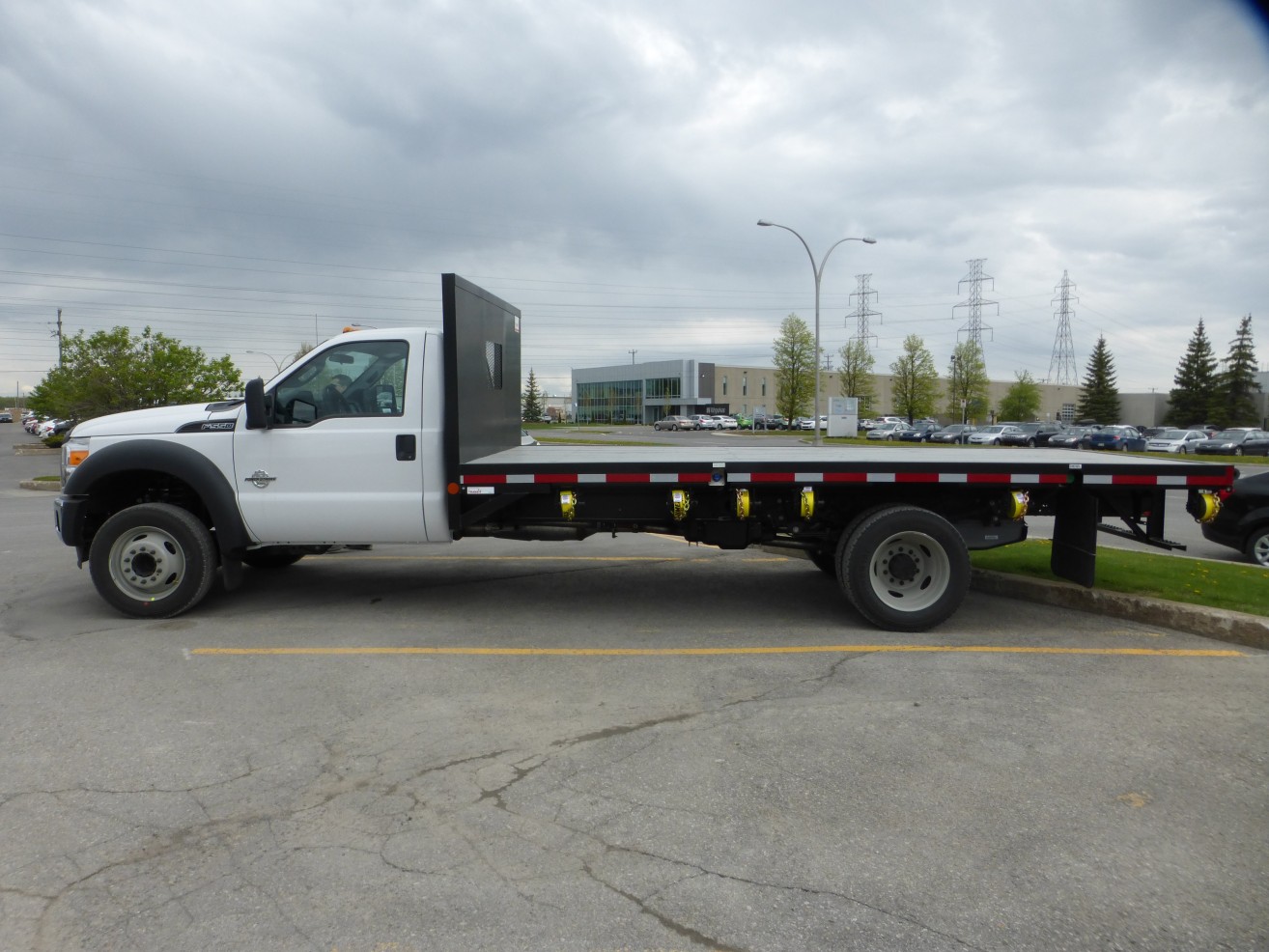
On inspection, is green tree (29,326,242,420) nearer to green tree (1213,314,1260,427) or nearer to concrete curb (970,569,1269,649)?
concrete curb (970,569,1269,649)

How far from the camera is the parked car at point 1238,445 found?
4591cm

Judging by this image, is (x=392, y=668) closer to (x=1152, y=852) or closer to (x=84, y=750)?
(x=84, y=750)

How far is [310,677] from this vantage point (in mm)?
5488

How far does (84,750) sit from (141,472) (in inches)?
132

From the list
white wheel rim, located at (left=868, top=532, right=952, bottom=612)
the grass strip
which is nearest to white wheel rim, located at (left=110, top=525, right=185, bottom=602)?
white wheel rim, located at (left=868, top=532, right=952, bottom=612)

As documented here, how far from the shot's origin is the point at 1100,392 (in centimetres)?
8906

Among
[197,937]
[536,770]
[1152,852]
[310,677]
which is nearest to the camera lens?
[197,937]

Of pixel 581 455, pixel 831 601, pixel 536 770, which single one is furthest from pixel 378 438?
pixel 831 601

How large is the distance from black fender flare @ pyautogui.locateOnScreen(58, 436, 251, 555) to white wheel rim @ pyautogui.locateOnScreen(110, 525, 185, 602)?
42 centimetres

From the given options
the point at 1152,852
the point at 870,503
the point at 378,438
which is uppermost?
the point at 378,438

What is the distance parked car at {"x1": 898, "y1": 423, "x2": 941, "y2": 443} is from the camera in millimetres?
59219

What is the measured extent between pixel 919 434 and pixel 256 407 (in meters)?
59.1

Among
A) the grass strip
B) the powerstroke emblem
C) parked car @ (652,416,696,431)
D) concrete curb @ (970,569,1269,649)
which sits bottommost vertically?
concrete curb @ (970,569,1269,649)

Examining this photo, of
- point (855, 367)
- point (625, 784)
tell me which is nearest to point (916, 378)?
point (855, 367)
